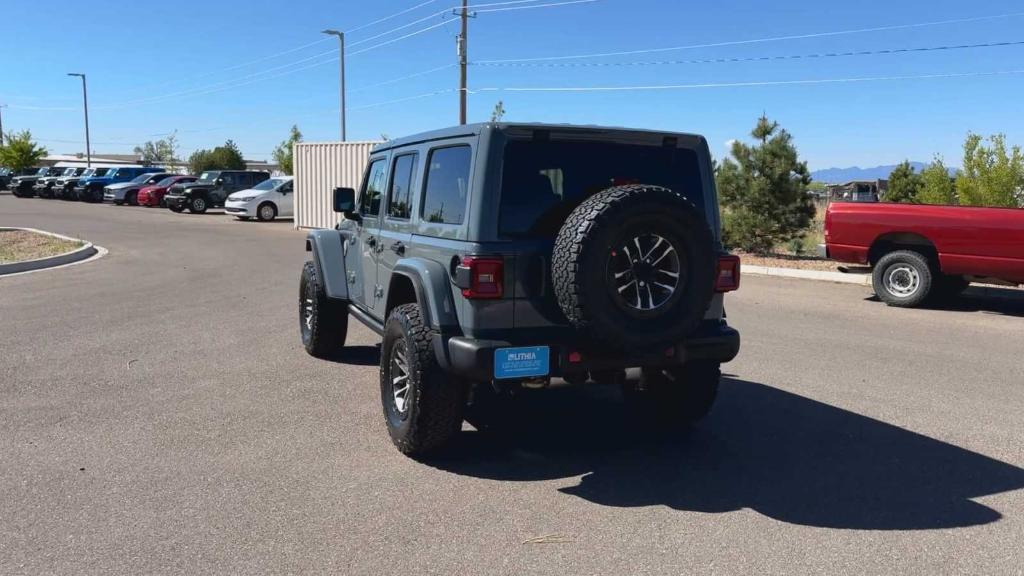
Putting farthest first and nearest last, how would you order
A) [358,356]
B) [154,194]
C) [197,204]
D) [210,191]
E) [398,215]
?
1. [154,194]
2. [210,191]
3. [197,204]
4. [358,356]
5. [398,215]

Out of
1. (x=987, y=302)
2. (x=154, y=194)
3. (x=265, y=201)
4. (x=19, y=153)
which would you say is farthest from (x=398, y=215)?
(x=19, y=153)

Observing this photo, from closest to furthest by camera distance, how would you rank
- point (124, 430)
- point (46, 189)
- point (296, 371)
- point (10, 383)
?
point (124, 430)
point (10, 383)
point (296, 371)
point (46, 189)

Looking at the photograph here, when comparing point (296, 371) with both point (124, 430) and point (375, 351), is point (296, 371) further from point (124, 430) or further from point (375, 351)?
point (124, 430)

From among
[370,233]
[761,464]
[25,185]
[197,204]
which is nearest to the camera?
[761,464]

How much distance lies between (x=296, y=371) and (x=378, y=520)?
3245 millimetres

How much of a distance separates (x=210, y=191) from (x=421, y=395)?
3107 cm

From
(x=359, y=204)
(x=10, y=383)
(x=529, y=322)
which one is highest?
(x=359, y=204)

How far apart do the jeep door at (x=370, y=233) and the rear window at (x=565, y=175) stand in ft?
5.33

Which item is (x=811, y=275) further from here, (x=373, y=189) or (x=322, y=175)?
(x=322, y=175)

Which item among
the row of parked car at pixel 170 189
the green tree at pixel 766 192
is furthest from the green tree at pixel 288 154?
the green tree at pixel 766 192

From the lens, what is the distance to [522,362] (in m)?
4.27

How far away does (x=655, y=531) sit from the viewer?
12.8 feet

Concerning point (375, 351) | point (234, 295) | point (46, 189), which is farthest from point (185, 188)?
point (375, 351)

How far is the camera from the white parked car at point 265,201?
28.2 meters
